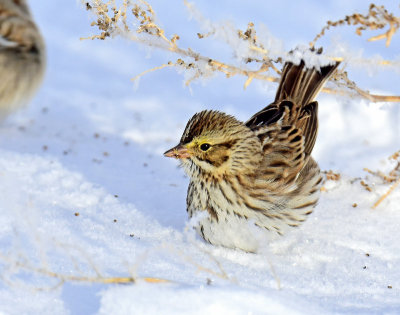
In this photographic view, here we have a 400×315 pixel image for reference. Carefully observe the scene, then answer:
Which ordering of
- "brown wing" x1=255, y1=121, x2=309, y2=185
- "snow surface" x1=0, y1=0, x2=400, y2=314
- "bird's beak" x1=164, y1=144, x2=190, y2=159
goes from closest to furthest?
"snow surface" x1=0, y1=0, x2=400, y2=314, "bird's beak" x1=164, y1=144, x2=190, y2=159, "brown wing" x1=255, y1=121, x2=309, y2=185

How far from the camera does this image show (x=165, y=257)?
3156 millimetres

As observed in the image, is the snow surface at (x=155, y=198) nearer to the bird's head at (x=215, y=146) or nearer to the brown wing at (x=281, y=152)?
the bird's head at (x=215, y=146)

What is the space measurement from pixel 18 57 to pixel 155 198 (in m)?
2.32

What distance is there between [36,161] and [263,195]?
1.71 meters

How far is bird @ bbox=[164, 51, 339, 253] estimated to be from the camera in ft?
12.1

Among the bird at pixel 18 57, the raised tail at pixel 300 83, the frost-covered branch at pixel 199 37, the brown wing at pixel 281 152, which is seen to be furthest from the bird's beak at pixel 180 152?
the bird at pixel 18 57

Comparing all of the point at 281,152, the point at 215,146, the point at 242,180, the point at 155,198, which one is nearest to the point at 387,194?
the point at 281,152

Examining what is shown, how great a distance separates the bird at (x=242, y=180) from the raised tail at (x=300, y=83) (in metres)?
0.13

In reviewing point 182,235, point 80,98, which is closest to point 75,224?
point 182,235

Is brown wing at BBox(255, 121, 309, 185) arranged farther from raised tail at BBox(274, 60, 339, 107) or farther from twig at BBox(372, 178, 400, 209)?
twig at BBox(372, 178, 400, 209)

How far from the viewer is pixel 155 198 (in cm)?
443

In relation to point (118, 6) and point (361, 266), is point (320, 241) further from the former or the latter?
point (118, 6)

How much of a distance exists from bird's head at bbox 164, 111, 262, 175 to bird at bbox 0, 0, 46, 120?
59.3 inches

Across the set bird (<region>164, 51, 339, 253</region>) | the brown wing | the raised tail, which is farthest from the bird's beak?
the raised tail
